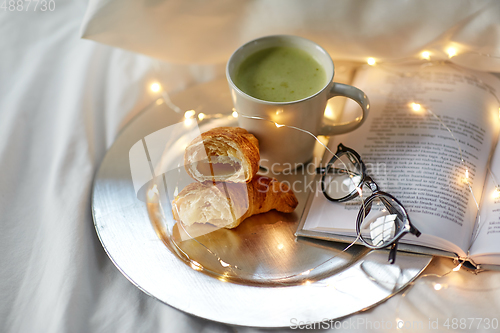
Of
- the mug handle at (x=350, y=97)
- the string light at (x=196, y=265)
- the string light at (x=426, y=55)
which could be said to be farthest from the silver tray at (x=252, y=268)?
the string light at (x=426, y=55)

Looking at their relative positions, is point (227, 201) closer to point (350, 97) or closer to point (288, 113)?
point (288, 113)

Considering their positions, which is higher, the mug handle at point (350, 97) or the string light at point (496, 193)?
the mug handle at point (350, 97)

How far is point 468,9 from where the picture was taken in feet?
2.10

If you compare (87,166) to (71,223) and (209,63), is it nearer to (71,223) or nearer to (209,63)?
(71,223)

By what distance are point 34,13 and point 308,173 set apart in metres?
0.74

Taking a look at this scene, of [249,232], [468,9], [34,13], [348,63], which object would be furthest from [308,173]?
[34,13]

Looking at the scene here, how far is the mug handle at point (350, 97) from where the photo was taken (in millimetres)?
593

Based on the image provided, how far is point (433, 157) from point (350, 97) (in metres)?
0.16

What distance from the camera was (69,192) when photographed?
0.63 meters

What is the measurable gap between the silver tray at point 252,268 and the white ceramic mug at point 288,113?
3.2 inches

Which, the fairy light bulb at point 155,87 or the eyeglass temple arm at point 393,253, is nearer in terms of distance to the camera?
the eyeglass temple arm at point 393,253

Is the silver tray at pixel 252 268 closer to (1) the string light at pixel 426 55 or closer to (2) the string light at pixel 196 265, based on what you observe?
(2) the string light at pixel 196 265

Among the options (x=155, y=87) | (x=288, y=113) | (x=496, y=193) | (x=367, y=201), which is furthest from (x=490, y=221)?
(x=155, y=87)

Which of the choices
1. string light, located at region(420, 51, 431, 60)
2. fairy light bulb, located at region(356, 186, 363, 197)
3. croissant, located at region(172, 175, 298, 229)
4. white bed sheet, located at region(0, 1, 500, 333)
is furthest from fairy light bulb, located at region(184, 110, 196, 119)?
string light, located at region(420, 51, 431, 60)
